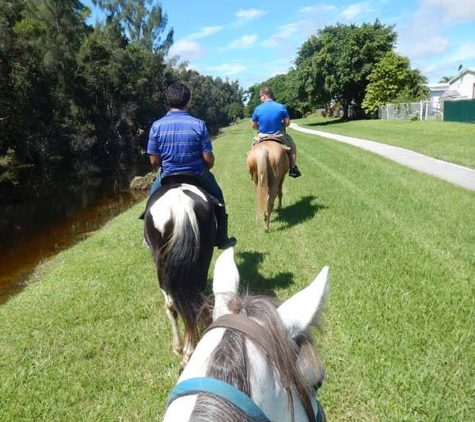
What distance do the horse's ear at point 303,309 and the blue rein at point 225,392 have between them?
32 cm

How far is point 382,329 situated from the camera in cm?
373

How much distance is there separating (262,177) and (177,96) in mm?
3312

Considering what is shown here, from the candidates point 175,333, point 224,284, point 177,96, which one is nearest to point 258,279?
point 175,333

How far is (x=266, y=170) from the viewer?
23.1ft

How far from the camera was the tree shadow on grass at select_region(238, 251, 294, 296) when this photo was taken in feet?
15.9

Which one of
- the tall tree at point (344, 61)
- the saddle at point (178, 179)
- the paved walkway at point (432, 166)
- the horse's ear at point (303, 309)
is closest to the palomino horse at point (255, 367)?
the horse's ear at point (303, 309)

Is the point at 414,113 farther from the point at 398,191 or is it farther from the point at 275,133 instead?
the point at 275,133

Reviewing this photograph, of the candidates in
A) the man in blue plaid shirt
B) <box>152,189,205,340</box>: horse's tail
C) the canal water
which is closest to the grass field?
<box>152,189,205,340</box>: horse's tail

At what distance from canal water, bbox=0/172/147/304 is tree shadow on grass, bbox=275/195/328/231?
5352 millimetres

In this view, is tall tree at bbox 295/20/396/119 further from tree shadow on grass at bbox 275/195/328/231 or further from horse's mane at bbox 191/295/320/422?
horse's mane at bbox 191/295/320/422

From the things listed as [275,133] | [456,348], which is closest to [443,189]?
[275,133]

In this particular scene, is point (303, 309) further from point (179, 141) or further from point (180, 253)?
point (179, 141)

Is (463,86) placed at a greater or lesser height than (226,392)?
greater

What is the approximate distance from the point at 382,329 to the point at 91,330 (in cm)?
315
